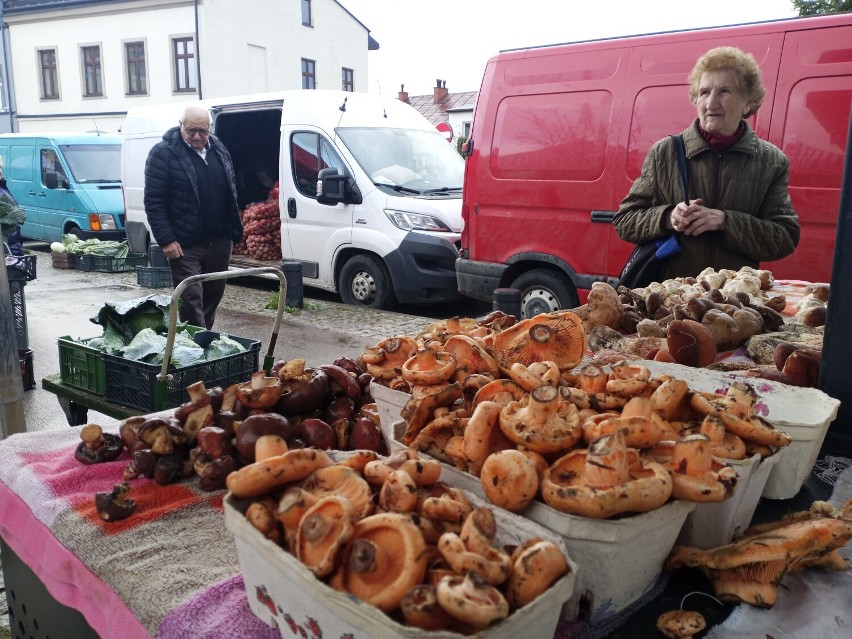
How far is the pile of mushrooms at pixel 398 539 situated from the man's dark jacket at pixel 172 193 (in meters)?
4.77

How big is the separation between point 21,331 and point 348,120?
4.58 metres

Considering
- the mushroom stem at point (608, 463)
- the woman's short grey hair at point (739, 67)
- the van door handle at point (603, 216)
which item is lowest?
the mushroom stem at point (608, 463)

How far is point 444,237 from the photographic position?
7.60 m

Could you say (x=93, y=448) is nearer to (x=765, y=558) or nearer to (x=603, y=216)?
(x=765, y=558)

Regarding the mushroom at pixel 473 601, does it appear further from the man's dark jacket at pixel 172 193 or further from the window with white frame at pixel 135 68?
the window with white frame at pixel 135 68

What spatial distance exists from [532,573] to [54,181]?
46.5 ft

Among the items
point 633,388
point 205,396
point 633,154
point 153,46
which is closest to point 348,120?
point 633,154

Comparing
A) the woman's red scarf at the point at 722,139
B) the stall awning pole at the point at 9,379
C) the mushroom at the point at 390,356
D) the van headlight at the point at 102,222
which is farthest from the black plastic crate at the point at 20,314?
the van headlight at the point at 102,222

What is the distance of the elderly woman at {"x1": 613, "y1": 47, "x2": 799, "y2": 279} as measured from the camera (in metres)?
3.31

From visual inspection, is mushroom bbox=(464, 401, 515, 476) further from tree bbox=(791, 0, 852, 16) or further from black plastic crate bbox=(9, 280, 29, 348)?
tree bbox=(791, 0, 852, 16)

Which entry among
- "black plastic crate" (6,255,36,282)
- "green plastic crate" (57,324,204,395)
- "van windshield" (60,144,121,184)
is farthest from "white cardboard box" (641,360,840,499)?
"van windshield" (60,144,121,184)

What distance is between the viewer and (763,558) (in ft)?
3.95

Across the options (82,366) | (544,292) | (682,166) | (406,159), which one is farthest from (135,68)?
(682,166)

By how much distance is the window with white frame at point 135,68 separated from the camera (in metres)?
24.5
